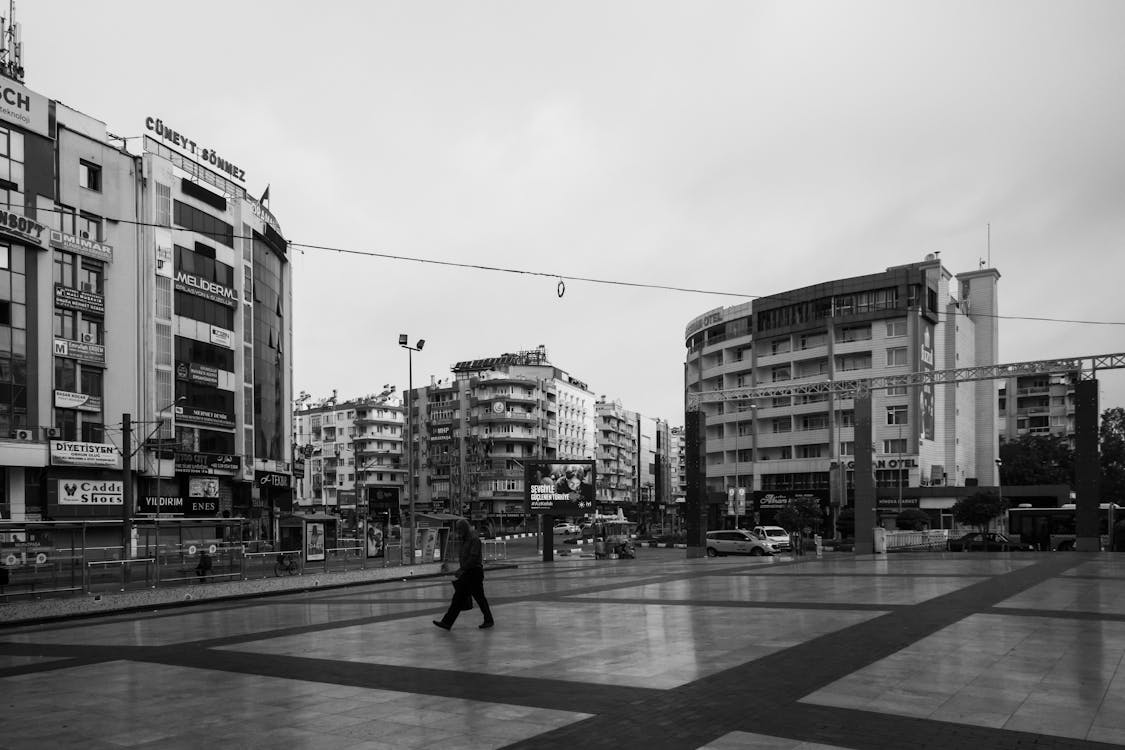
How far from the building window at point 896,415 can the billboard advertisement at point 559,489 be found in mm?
47216

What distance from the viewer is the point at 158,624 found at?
18000 millimetres

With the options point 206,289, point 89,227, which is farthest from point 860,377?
point 89,227

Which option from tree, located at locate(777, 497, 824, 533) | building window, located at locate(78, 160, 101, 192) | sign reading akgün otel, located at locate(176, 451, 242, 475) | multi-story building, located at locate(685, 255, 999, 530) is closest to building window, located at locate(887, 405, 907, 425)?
multi-story building, located at locate(685, 255, 999, 530)

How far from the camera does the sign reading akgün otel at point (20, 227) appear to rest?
40.4 m

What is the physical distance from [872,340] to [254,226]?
51956 millimetres

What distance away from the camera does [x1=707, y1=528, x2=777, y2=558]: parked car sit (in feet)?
150

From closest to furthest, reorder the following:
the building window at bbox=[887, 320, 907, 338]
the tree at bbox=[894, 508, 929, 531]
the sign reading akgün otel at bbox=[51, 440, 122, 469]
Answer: the sign reading akgün otel at bbox=[51, 440, 122, 469], the tree at bbox=[894, 508, 929, 531], the building window at bbox=[887, 320, 907, 338]

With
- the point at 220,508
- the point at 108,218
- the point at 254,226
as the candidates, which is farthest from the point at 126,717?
the point at 254,226

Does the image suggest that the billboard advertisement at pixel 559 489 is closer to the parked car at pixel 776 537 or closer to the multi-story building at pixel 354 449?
the parked car at pixel 776 537

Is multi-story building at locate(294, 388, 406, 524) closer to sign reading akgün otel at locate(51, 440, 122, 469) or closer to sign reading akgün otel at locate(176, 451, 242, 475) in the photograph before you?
sign reading akgün otel at locate(176, 451, 242, 475)

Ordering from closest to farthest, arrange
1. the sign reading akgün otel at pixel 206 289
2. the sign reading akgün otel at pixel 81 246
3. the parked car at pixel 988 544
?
the sign reading akgün otel at pixel 81 246
the parked car at pixel 988 544
the sign reading akgün otel at pixel 206 289

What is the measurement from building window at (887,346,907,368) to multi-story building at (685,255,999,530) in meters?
0.09

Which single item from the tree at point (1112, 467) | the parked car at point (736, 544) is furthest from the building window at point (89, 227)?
the tree at point (1112, 467)

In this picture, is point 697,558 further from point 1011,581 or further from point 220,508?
point 220,508
